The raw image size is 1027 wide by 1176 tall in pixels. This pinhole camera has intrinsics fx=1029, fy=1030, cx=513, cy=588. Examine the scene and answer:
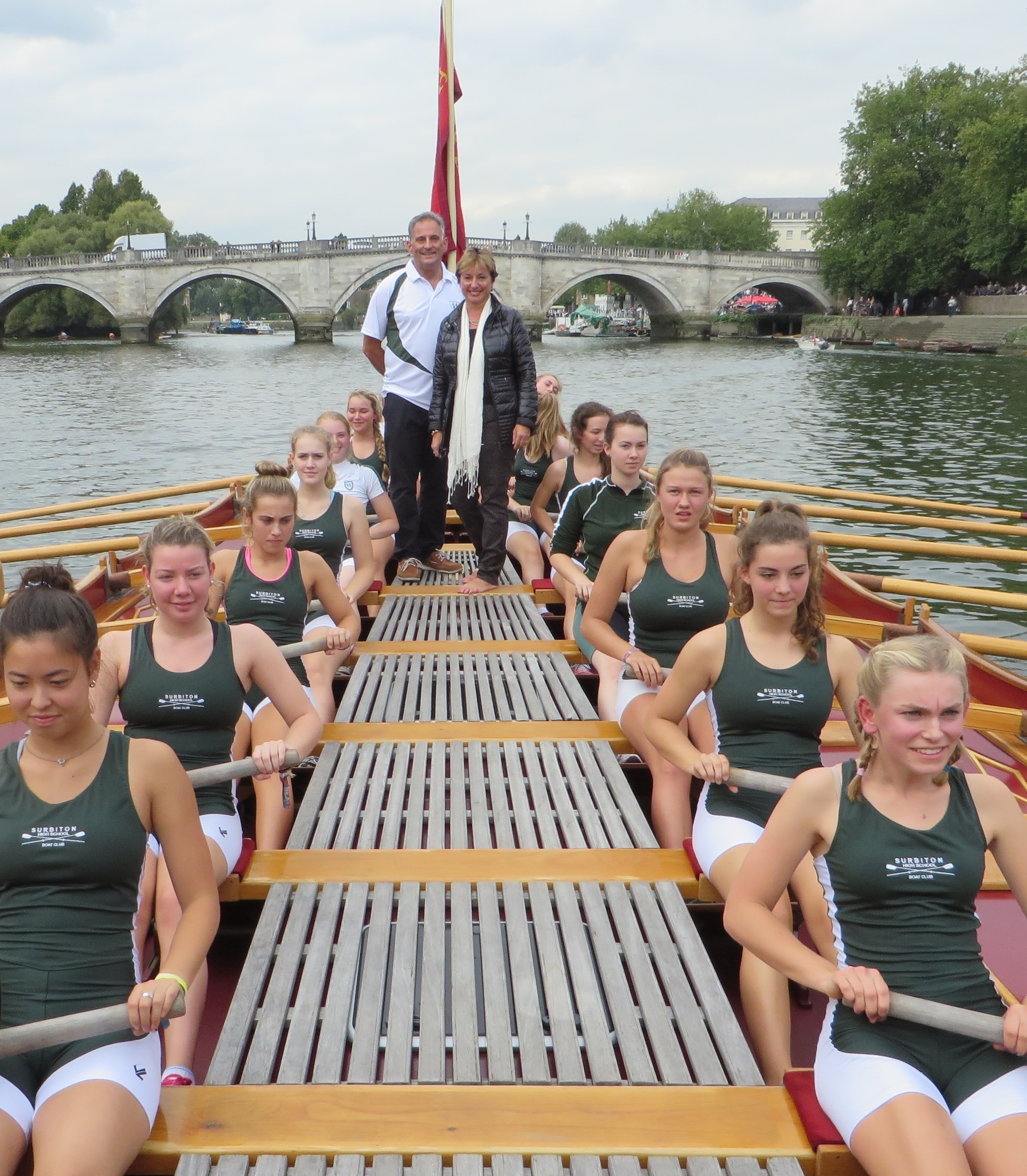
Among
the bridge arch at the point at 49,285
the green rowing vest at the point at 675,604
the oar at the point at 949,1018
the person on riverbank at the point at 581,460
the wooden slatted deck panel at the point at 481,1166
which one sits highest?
the bridge arch at the point at 49,285

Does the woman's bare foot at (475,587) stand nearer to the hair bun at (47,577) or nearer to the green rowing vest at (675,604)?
the green rowing vest at (675,604)

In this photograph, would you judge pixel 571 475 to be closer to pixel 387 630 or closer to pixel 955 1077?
pixel 387 630

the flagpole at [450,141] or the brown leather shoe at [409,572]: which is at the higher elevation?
the flagpole at [450,141]

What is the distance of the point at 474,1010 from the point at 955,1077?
3.19 feet

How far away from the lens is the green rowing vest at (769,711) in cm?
274

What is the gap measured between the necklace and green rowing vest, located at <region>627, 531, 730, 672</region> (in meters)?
2.07

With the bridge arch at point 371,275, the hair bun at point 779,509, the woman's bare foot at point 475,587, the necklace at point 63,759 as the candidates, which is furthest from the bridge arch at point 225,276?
the necklace at point 63,759

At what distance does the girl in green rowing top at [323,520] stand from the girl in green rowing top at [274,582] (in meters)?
0.49

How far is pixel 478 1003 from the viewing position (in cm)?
233

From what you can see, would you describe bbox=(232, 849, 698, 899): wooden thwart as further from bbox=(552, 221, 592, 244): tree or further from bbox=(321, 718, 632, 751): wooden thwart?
bbox=(552, 221, 592, 244): tree

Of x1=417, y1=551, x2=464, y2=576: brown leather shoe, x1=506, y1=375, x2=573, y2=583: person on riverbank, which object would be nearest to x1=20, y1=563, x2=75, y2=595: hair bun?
x1=506, y1=375, x2=573, y2=583: person on riverbank

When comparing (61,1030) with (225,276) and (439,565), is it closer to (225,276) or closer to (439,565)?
(439,565)

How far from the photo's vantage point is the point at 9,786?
1.93m

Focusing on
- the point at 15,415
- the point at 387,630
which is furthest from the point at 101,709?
the point at 15,415
